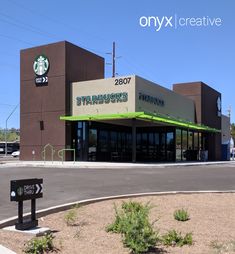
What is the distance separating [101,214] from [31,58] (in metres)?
29.0

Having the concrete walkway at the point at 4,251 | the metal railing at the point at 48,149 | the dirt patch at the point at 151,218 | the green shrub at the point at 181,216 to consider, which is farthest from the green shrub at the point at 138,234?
the metal railing at the point at 48,149

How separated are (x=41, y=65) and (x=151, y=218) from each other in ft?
93.5

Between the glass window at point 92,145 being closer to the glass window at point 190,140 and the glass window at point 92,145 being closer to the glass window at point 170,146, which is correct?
the glass window at point 170,146

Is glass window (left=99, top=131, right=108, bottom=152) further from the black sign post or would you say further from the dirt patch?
the black sign post

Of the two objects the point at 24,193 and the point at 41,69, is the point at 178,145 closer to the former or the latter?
the point at 41,69

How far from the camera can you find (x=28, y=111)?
37281 mm

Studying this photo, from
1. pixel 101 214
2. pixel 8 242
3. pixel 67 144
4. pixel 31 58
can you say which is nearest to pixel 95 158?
pixel 67 144

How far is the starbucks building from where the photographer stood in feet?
112

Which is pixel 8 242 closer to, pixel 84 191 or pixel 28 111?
pixel 84 191

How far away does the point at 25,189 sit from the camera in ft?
26.2

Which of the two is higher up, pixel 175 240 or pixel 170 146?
pixel 170 146

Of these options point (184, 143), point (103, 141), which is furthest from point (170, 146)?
point (103, 141)

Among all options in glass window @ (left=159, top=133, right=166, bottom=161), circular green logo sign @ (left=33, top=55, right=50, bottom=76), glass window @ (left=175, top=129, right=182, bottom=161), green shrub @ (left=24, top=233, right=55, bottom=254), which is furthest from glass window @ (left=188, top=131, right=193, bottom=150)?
green shrub @ (left=24, top=233, right=55, bottom=254)

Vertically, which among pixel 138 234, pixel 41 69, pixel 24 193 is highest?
pixel 41 69
